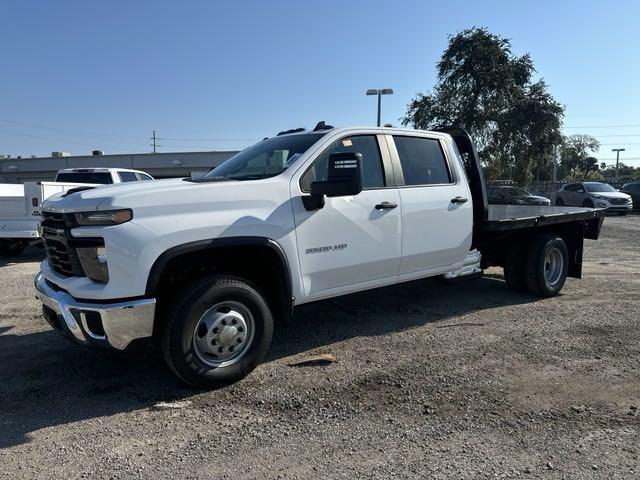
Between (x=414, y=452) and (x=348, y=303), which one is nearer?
(x=414, y=452)

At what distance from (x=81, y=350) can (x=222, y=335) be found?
1.82 metres

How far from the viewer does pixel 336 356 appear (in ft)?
15.4

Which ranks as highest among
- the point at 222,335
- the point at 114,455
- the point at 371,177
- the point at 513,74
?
the point at 513,74

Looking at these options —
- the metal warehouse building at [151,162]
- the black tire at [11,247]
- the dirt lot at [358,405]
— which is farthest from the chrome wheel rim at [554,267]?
the metal warehouse building at [151,162]

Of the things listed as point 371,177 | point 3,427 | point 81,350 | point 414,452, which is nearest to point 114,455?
point 3,427

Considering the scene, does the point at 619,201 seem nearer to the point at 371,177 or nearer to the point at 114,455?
the point at 371,177

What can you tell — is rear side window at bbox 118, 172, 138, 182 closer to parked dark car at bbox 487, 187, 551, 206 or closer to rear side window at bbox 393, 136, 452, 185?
rear side window at bbox 393, 136, 452, 185

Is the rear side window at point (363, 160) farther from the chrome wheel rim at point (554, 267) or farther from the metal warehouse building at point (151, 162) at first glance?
the metal warehouse building at point (151, 162)

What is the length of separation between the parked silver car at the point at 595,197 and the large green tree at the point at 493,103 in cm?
322

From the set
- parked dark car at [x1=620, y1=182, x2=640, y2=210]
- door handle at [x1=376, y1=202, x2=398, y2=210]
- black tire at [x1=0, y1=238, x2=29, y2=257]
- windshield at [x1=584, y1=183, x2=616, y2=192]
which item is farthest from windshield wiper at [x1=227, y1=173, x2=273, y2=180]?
parked dark car at [x1=620, y1=182, x2=640, y2=210]

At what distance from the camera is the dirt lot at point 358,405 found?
299cm

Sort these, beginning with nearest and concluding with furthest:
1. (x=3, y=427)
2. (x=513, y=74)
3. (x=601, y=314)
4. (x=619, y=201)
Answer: (x=3, y=427), (x=601, y=314), (x=513, y=74), (x=619, y=201)

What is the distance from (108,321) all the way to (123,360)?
4.44 feet

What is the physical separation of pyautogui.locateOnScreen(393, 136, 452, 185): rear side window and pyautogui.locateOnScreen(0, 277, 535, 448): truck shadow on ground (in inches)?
62.6
